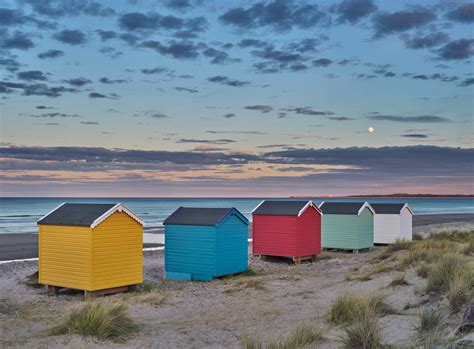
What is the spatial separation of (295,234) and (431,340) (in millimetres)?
14842

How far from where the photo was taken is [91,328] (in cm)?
Result: 1104

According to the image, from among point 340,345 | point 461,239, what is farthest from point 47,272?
point 461,239

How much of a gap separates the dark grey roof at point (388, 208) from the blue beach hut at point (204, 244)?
12374 millimetres

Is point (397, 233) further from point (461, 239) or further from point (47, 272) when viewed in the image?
point (47, 272)

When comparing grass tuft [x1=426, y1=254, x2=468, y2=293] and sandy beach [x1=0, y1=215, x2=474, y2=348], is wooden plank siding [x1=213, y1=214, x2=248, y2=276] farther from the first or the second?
grass tuft [x1=426, y1=254, x2=468, y2=293]

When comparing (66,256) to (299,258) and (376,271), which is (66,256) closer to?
(376,271)

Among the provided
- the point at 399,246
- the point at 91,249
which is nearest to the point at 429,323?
the point at 91,249

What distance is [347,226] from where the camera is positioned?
2761 centimetres

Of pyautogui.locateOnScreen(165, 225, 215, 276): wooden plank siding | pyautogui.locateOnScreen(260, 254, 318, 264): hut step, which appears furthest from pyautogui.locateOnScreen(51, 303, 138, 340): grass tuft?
pyautogui.locateOnScreen(260, 254, 318, 264): hut step

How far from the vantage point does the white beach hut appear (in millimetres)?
29812

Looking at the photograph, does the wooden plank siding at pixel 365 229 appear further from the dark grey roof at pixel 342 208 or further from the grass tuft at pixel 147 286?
the grass tuft at pixel 147 286

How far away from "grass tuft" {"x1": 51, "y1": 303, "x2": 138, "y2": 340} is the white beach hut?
67.9 ft

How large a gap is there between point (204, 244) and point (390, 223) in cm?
1416

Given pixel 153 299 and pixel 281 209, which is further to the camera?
pixel 281 209
